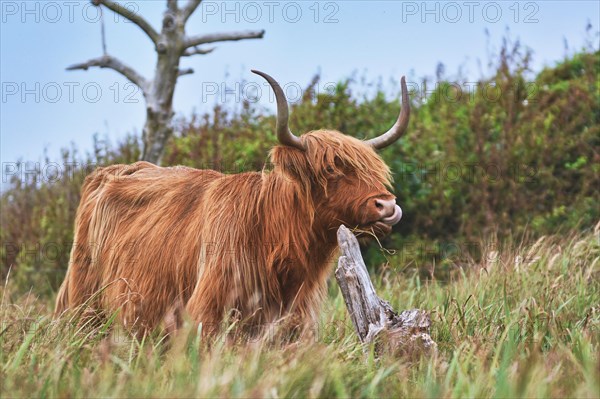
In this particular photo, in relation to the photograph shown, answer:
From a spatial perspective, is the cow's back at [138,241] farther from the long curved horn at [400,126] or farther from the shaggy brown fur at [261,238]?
the long curved horn at [400,126]

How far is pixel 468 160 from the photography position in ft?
33.0

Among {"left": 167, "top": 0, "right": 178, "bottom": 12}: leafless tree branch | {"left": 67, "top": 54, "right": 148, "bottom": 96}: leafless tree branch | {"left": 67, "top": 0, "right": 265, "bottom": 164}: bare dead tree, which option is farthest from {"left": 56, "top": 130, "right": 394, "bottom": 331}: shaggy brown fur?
{"left": 167, "top": 0, "right": 178, "bottom": 12}: leafless tree branch

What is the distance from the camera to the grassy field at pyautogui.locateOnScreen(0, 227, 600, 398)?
11.3ft

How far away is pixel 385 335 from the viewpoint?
15.2 feet

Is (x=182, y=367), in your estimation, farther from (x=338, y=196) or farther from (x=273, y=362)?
(x=338, y=196)

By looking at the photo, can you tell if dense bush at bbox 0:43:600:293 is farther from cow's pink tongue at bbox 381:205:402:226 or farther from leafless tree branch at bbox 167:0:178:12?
cow's pink tongue at bbox 381:205:402:226

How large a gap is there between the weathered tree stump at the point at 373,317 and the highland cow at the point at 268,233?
315 millimetres

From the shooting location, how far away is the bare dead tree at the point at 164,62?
32.0ft

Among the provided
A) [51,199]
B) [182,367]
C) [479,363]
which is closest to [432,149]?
[51,199]

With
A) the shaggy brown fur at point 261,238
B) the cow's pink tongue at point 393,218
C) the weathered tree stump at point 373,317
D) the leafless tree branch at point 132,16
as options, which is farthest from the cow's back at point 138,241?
the leafless tree branch at point 132,16

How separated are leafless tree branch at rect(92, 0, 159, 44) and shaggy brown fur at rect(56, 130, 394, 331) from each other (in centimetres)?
437

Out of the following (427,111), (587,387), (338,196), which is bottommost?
(587,387)

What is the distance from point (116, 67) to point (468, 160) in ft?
13.9

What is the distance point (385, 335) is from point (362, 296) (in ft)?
0.85
